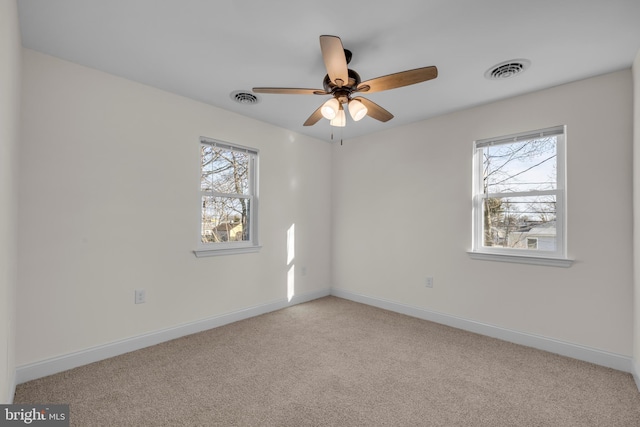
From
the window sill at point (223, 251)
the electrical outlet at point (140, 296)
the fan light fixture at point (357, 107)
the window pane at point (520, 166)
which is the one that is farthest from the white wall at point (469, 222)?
the electrical outlet at point (140, 296)

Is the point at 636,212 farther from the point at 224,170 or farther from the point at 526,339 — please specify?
the point at 224,170

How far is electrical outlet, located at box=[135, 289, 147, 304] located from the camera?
2674 mm

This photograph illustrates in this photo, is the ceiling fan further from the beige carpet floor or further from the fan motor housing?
the beige carpet floor

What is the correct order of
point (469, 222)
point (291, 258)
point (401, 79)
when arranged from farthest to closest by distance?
point (291, 258)
point (469, 222)
point (401, 79)

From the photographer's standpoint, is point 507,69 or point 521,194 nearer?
point 507,69

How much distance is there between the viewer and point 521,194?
9.61ft

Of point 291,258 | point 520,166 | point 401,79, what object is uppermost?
point 401,79

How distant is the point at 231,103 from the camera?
3150 mm

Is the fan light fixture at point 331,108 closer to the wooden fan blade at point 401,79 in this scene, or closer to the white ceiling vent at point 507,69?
the wooden fan blade at point 401,79

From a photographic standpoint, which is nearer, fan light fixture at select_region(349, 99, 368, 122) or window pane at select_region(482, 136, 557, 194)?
fan light fixture at select_region(349, 99, 368, 122)

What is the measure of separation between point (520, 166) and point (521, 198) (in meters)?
0.32

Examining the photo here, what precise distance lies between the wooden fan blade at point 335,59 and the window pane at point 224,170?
6.02 ft

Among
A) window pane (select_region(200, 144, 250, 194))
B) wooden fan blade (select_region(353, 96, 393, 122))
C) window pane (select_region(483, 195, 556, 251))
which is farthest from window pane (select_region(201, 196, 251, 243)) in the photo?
window pane (select_region(483, 195, 556, 251))

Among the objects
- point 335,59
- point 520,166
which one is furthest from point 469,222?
point 335,59
